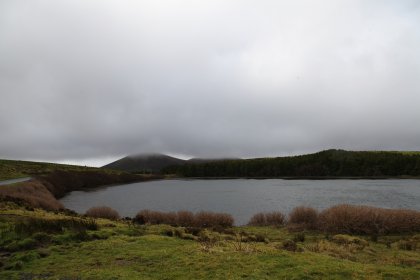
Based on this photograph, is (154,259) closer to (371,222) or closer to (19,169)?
(371,222)

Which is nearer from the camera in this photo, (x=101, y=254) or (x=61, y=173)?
(x=101, y=254)

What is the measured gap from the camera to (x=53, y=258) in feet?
48.3

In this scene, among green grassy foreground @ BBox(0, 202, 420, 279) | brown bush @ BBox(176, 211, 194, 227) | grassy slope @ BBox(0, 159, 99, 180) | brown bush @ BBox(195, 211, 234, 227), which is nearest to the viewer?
green grassy foreground @ BBox(0, 202, 420, 279)

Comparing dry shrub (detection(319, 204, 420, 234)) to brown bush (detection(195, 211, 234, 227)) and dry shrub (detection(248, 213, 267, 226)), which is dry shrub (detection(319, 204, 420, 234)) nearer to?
dry shrub (detection(248, 213, 267, 226))

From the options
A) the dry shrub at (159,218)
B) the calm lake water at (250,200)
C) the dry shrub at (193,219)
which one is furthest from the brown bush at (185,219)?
the calm lake water at (250,200)

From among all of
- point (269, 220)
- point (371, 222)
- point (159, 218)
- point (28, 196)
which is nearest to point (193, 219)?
point (159, 218)

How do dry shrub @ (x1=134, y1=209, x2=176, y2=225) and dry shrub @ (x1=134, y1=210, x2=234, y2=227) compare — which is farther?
dry shrub @ (x1=134, y1=209, x2=176, y2=225)

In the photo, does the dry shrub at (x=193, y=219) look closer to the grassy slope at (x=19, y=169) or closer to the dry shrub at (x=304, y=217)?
the dry shrub at (x=304, y=217)

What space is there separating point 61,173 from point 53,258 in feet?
378

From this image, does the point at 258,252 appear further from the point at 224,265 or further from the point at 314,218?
the point at 314,218

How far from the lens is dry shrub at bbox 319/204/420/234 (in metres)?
29.9

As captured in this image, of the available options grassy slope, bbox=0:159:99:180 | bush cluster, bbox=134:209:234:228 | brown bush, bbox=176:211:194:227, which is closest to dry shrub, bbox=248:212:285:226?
bush cluster, bbox=134:209:234:228

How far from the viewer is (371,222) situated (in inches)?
1184

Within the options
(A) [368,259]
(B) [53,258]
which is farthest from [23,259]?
(A) [368,259]
